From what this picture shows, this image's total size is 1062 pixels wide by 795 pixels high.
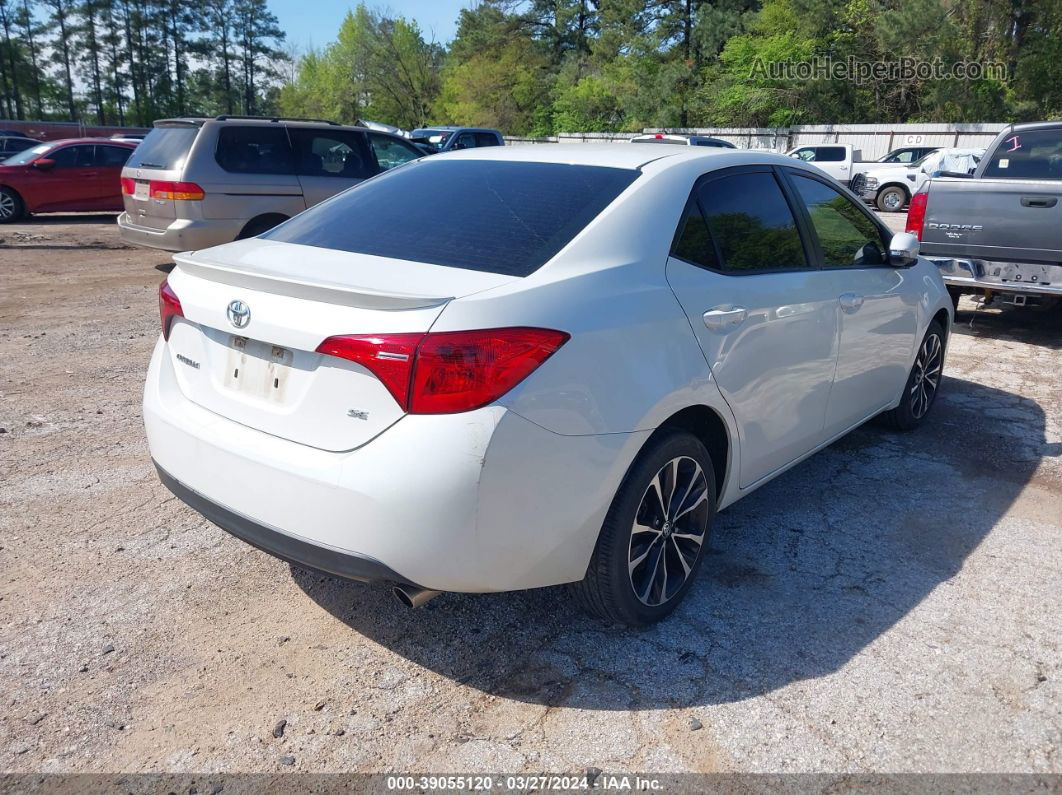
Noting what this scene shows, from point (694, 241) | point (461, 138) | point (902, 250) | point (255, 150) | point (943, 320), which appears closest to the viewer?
point (694, 241)

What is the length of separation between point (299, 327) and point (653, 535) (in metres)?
1.41

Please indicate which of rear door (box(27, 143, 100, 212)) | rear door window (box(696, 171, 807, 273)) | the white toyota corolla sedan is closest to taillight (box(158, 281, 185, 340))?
the white toyota corolla sedan

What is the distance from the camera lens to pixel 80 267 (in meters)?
10.8

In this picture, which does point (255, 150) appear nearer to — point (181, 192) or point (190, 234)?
point (181, 192)

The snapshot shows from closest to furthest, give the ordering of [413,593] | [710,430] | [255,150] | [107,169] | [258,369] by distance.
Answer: [413,593] < [258,369] < [710,430] < [255,150] < [107,169]

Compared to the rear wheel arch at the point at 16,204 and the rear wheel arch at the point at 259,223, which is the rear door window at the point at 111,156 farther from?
the rear wheel arch at the point at 259,223

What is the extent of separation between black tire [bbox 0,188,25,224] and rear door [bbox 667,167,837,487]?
49.6 ft

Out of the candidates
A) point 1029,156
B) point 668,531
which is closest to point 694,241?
point 668,531

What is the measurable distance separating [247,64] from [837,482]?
8275 centimetres

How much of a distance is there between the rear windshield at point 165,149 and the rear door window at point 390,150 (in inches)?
89.8

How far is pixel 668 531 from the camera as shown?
3070 millimetres

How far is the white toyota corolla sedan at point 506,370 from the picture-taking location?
94.2 inches

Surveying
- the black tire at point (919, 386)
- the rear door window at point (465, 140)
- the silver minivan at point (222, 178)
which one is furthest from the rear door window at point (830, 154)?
the black tire at point (919, 386)

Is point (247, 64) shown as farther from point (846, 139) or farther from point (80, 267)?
point (80, 267)
